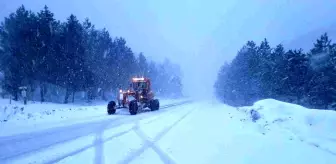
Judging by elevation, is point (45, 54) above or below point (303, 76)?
above

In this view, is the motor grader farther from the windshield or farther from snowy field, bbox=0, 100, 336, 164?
snowy field, bbox=0, 100, 336, 164

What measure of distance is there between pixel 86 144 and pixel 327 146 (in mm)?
7931

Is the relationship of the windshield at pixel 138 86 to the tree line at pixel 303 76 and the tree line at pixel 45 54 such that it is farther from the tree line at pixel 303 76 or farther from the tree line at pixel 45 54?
the tree line at pixel 303 76

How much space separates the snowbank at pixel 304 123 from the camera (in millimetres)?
10762

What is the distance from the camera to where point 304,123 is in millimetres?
12609

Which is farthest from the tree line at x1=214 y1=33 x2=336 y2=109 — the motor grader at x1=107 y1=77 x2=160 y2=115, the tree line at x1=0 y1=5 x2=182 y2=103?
the tree line at x1=0 y1=5 x2=182 y2=103

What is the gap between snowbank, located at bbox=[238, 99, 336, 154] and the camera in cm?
1076

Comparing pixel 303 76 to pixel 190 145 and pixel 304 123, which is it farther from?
pixel 190 145

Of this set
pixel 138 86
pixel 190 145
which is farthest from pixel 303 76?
pixel 190 145

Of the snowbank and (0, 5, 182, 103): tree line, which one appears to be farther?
(0, 5, 182, 103): tree line

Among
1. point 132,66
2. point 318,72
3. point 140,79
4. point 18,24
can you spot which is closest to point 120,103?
point 140,79

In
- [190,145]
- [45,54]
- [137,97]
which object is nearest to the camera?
[190,145]

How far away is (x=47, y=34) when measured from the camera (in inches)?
1567

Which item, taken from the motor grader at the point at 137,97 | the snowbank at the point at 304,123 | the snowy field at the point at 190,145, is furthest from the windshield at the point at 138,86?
the snowy field at the point at 190,145
